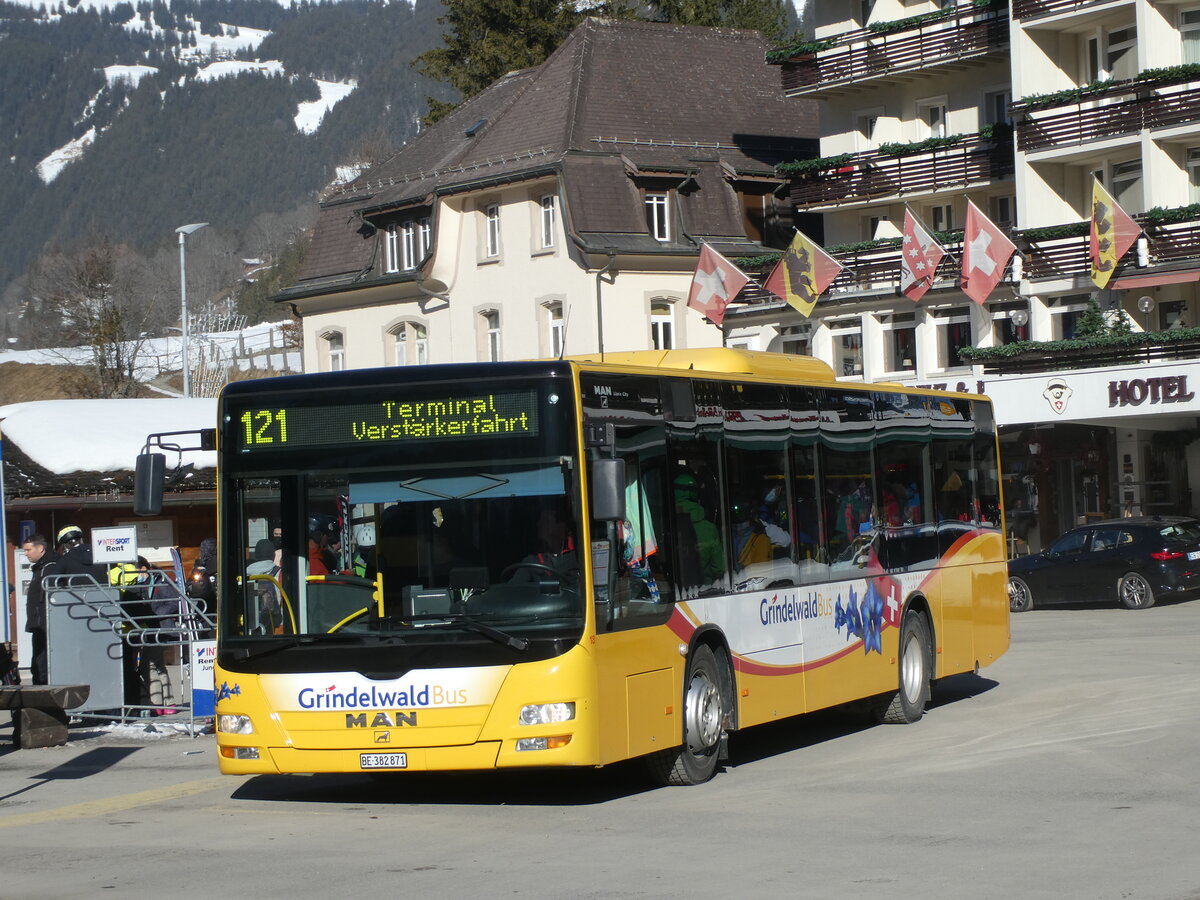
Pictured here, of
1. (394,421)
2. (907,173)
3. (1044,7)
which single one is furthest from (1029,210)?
(394,421)

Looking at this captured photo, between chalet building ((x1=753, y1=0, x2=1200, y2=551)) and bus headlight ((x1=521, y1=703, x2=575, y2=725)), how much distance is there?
2819 cm

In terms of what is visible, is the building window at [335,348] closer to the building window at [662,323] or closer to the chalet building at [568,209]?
the chalet building at [568,209]

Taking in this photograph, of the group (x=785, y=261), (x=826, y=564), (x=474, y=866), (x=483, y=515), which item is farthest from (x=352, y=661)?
(x=785, y=261)

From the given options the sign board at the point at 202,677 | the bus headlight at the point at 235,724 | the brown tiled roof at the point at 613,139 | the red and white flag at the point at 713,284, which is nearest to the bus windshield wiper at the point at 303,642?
the bus headlight at the point at 235,724

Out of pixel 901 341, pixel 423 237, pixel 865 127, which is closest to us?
pixel 901 341

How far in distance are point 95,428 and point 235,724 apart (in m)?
18.6

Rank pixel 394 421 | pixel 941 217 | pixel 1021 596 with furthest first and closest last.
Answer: pixel 941 217, pixel 1021 596, pixel 394 421

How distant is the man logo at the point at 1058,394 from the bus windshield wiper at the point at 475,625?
2954 centimetres

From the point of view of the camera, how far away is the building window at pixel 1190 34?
3972 cm

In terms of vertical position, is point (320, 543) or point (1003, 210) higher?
point (1003, 210)

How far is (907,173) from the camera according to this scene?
4556 cm

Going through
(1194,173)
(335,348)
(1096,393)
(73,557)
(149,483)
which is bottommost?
(73,557)

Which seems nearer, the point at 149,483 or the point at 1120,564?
the point at 149,483

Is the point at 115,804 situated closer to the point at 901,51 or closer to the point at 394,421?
the point at 394,421
